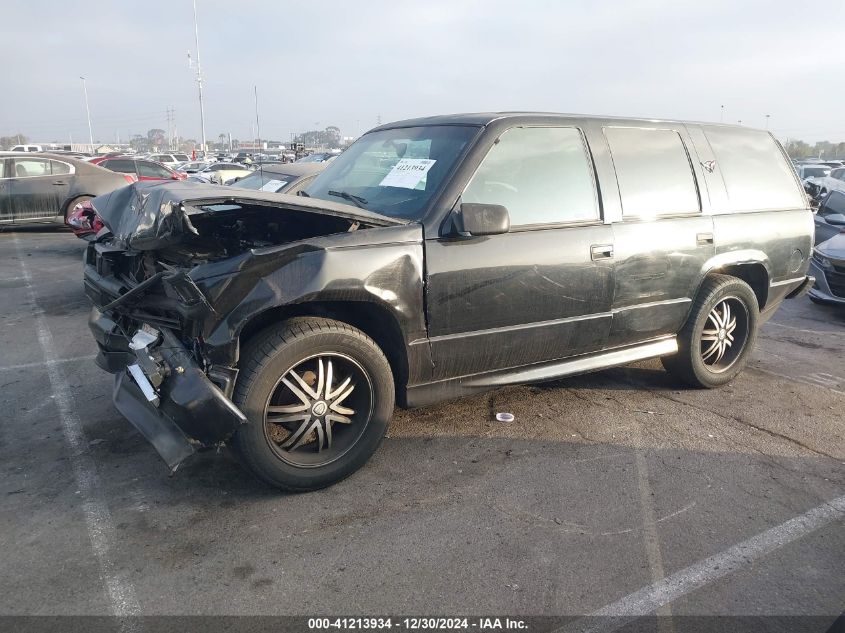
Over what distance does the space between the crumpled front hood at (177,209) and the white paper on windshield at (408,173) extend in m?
0.38

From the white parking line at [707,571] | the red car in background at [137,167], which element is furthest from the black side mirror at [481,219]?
the red car in background at [137,167]

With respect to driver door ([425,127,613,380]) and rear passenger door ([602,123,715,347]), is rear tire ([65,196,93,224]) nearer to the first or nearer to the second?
driver door ([425,127,613,380])

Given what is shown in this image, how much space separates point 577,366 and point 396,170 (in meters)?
1.72

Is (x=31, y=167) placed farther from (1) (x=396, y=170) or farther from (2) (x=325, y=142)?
(2) (x=325, y=142)

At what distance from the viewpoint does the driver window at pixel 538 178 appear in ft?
12.0

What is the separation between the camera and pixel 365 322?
347cm

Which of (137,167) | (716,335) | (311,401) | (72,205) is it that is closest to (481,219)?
(311,401)

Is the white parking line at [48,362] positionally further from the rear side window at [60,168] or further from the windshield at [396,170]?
the rear side window at [60,168]

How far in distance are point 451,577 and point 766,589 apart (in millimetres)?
1299

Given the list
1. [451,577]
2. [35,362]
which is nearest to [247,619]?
[451,577]

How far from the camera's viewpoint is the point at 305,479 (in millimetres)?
3205

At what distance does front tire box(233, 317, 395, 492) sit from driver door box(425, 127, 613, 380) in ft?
1.47

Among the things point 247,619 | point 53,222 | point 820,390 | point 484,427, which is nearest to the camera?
point 247,619

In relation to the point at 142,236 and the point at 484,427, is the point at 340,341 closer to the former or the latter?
the point at 142,236
